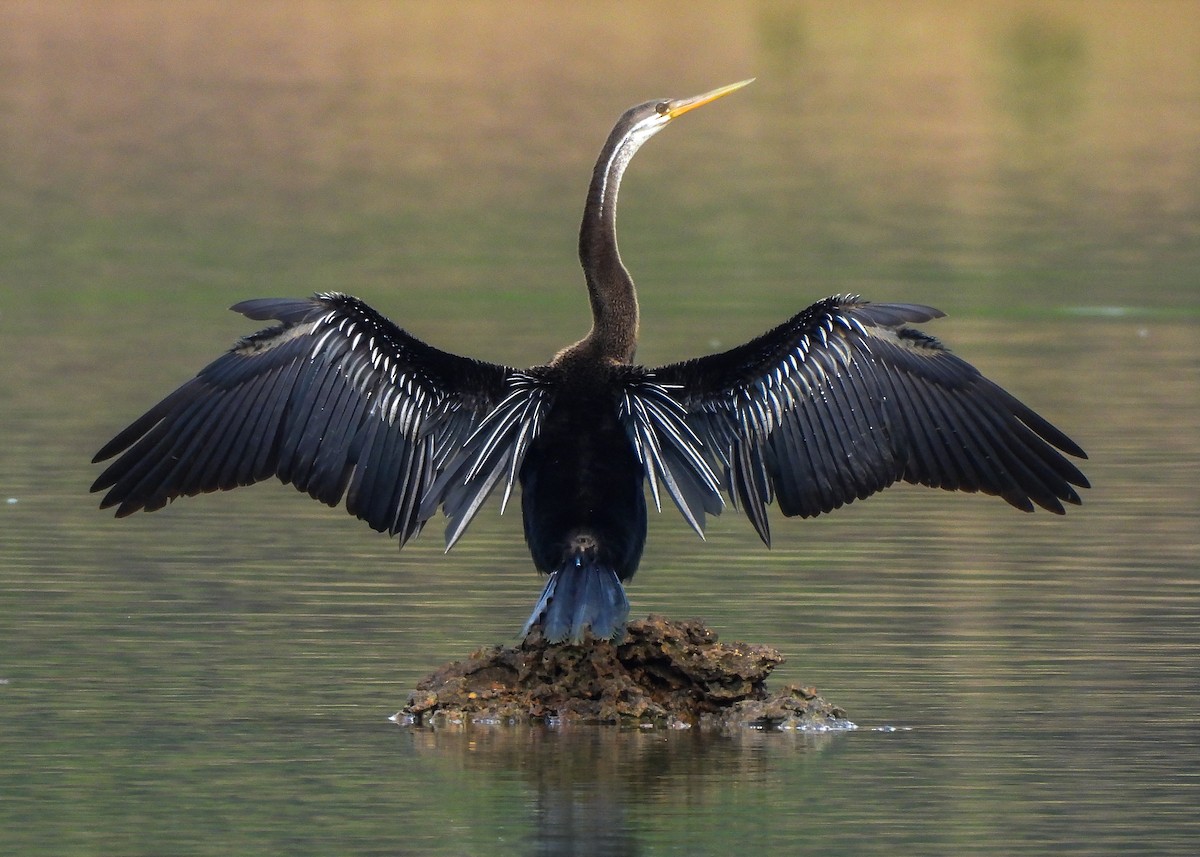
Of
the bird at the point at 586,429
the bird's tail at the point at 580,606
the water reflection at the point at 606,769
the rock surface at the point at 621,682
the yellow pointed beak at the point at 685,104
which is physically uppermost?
the yellow pointed beak at the point at 685,104

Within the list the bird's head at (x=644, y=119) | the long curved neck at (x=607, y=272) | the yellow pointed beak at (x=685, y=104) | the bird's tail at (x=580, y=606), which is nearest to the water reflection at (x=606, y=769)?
the bird's tail at (x=580, y=606)

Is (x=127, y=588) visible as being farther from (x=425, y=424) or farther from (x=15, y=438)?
(x=15, y=438)

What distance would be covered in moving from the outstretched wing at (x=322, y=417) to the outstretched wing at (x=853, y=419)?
85cm

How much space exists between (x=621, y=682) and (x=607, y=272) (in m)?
1.84

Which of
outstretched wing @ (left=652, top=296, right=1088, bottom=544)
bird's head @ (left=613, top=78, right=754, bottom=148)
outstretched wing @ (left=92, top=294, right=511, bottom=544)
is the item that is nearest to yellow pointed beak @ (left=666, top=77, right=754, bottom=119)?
bird's head @ (left=613, top=78, right=754, bottom=148)

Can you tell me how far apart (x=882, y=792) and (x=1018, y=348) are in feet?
35.7

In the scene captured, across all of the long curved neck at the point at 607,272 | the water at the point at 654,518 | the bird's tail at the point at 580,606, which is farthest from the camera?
the long curved neck at the point at 607,272

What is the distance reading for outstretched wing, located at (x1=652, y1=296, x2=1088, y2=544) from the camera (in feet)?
31.6

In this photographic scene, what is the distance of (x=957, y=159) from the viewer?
33062 millimetres

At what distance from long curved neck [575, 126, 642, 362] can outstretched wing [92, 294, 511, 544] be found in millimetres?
662

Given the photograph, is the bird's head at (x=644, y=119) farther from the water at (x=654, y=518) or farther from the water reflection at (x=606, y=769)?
the water reflection at (x=606, y=769)

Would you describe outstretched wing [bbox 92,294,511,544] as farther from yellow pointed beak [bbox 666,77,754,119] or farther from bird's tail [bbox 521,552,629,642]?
yellow pointed beak [bbox 666,77,754,119]

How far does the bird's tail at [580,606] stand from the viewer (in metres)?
9.07

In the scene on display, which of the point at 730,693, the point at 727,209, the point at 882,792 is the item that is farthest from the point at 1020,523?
the point at 727,209
